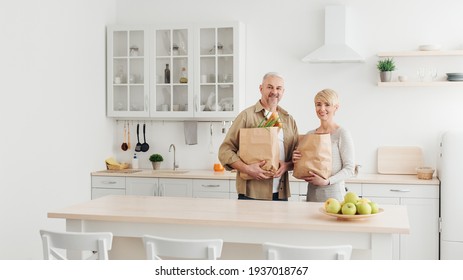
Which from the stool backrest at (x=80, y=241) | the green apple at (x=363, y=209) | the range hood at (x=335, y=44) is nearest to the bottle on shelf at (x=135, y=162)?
the range hood at (x=335, y=44)

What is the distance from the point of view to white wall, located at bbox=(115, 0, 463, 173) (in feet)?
18.5

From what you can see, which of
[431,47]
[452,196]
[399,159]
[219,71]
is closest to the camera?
[452,196]

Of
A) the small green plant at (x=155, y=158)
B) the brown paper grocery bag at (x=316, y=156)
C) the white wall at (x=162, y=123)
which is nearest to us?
the brown paper grocery bag at (x=316, y=156)

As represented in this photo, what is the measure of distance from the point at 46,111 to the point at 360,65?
2796 millimetres

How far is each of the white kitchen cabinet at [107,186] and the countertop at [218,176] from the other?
48mm

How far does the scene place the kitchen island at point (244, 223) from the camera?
3098 mm

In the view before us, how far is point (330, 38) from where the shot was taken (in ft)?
18.6

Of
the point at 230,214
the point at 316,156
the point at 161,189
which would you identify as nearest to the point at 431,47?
the point at 316,156

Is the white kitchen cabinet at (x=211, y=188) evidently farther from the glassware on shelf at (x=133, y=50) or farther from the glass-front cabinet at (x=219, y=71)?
the glassware on shelf at (x=133, y=50)

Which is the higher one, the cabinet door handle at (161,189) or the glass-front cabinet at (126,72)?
the glass-front cabinet at (126,72)

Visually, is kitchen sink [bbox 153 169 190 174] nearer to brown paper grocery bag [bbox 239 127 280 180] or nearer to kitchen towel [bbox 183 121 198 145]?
kitchen towel [bbox 183 121 198 145]

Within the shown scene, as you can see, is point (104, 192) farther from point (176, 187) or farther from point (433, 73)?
point (433, 73)

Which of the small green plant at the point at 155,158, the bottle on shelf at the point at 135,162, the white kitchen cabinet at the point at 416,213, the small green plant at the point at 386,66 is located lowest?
the white kitchen cabinet at the point at 416,213

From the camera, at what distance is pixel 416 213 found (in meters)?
5.18
